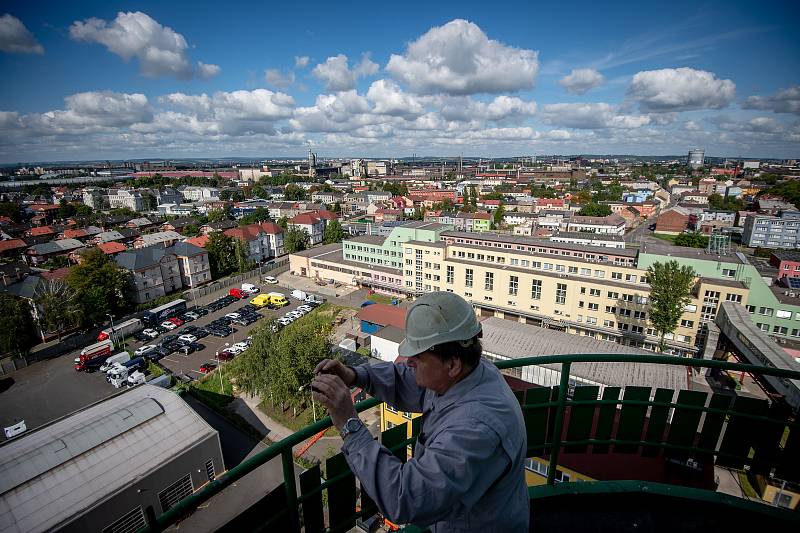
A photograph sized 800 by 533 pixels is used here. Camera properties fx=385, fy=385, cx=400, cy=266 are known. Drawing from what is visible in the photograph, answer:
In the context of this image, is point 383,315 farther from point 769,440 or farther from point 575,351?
point 769,440

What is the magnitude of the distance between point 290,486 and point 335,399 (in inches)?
29.1

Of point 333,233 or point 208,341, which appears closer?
point 208,341

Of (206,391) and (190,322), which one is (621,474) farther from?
(190,322)

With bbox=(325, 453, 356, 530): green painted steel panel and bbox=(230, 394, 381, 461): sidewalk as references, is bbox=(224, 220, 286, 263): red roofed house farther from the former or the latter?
bbox=(325, 453, 356, 530): green painted steel panel

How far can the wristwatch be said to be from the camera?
1.34 m

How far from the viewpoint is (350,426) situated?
137cm

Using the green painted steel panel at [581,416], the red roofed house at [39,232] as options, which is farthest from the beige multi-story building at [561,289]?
the red roofed house at [39,232]

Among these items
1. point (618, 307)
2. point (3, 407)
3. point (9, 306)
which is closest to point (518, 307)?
point (618, 307)

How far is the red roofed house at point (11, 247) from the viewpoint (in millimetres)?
37219

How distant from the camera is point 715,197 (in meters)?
69.9

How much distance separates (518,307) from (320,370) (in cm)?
2427

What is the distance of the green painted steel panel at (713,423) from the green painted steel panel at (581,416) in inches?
33.6

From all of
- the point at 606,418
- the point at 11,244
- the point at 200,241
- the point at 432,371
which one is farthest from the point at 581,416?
the point at 11,244

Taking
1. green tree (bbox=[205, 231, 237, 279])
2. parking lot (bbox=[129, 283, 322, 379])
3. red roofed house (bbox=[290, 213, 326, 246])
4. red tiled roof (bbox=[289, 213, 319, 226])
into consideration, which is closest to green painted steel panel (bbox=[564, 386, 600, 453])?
parking lot (bbox=[129, 283, 322, 379])
